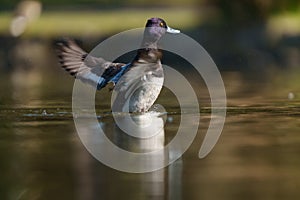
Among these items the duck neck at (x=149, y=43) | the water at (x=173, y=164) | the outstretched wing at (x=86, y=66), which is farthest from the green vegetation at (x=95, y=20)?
the water at (x=173, y=164)

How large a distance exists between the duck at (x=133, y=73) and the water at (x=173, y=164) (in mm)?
266

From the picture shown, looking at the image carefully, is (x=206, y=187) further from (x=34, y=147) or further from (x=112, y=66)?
(x=112, y=66)

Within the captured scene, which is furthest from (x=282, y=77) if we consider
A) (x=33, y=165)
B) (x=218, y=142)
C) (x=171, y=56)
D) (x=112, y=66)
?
(x=33, y=165)

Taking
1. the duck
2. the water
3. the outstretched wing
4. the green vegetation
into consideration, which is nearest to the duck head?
the duck

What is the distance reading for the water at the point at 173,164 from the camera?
6.13 meters

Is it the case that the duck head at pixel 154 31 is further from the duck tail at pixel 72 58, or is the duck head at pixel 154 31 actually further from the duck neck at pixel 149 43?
the duck tail at pixel 72 58

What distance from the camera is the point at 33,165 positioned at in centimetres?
712

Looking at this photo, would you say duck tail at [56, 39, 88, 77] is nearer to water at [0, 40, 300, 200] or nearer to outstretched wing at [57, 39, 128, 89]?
outstretched wing at [57, 39, 128, 89]

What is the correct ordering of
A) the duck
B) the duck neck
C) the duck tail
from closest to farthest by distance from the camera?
1. the duck
2. the duck neck
3. the duck tail

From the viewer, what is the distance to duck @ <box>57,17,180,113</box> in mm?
9812

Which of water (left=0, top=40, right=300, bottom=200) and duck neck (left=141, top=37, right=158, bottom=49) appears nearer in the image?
water (left=0, top=40, right=300, bottom=200)

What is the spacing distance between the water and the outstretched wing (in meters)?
0.36

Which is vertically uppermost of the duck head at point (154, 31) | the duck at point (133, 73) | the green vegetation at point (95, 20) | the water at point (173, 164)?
Result: the green vegetation at point (95, 20)

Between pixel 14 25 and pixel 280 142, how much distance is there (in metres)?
13.4
